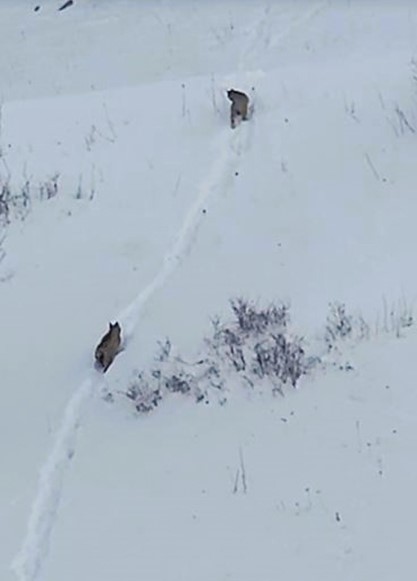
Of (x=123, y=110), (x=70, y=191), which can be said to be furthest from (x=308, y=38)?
(x=70, y=191)

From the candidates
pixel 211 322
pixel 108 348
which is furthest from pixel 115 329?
pixel 211 322

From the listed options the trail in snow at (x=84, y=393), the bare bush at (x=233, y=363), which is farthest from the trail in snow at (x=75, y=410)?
the bare bush at (x=233, y=363)

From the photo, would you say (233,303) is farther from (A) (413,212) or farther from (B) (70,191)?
(B) (70,191)

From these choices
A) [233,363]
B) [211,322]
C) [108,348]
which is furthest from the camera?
[211,322]

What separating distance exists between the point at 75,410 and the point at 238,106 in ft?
14.7

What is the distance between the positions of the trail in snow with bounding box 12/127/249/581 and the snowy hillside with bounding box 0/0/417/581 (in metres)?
0.01

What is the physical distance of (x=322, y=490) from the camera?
502 cm

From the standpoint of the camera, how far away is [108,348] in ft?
21.2

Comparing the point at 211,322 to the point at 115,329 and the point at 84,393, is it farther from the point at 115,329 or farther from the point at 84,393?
the point at 84,393

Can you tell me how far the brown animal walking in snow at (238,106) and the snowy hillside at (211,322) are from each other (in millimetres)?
94

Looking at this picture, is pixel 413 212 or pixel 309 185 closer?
pixel 413 212

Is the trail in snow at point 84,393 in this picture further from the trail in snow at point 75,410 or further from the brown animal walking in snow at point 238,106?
the brown animal walking in snow at point 238,106

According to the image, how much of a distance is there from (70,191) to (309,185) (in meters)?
1.74

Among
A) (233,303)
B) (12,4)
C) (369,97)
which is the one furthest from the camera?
(12,4)
